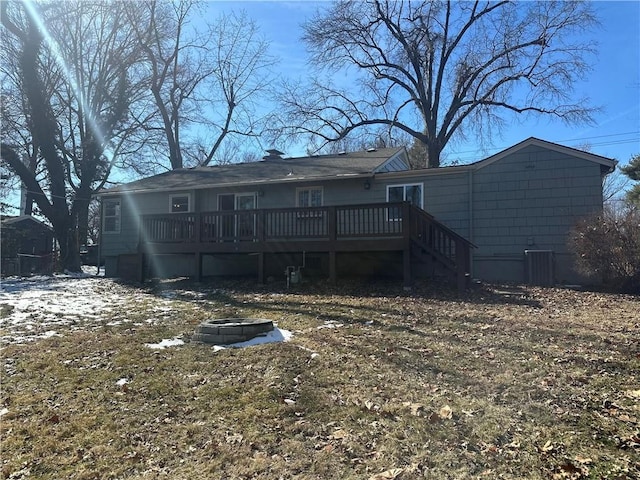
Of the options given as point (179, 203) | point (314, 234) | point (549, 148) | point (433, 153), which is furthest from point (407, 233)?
point (433, 153)

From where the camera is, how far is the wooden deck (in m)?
10.9

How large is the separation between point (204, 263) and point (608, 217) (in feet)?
40.6

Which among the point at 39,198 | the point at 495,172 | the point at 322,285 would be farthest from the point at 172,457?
the point at 39,198

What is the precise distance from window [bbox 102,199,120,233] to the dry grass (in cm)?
1340

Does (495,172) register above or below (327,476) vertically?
above

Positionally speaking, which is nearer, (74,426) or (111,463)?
(111,463)

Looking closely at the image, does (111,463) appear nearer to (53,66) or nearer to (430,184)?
(430,184)

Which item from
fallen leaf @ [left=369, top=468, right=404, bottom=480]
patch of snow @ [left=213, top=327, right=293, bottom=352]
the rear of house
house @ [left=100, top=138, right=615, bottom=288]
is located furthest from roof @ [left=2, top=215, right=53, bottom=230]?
fallen leaf @ [left=369, top=468, right=404, bottom=480]

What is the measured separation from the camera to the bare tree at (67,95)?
21.3m

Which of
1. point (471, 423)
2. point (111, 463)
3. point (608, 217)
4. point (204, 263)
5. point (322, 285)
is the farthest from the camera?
point (204, 263)

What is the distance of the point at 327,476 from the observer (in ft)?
9.41

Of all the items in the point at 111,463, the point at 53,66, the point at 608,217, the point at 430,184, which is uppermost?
the point at 53,66

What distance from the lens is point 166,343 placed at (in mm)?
6168

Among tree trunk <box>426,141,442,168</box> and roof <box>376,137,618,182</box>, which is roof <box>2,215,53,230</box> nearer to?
tree trunk <box>426,141,442,168</box>
